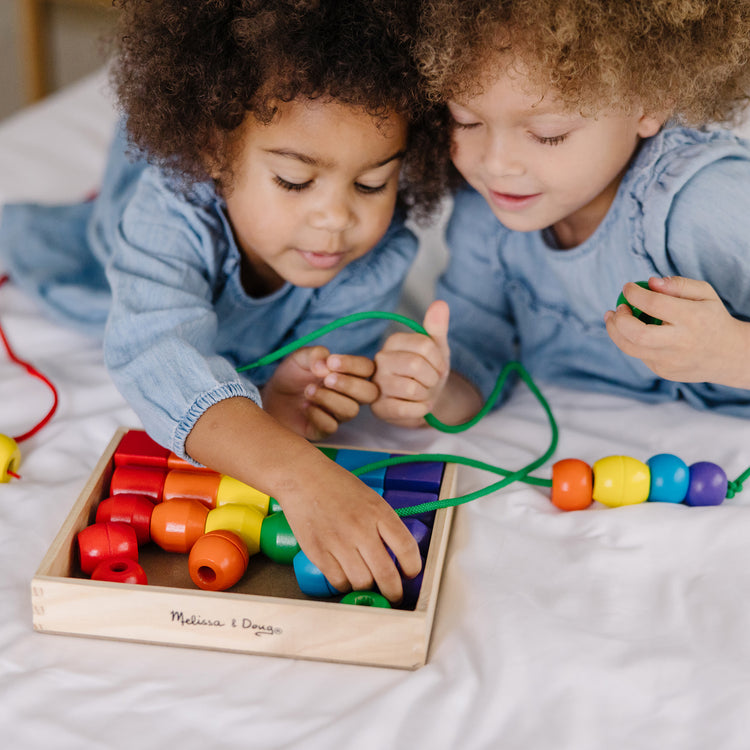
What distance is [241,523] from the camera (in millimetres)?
801

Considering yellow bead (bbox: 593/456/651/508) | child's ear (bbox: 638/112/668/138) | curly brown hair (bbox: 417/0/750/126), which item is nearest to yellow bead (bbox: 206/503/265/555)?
yellow bead (bbox: 593/456/651/508)

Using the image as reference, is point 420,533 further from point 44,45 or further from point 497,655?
point 44,45

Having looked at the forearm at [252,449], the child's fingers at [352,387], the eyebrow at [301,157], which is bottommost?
the child's fingers at [352,387]

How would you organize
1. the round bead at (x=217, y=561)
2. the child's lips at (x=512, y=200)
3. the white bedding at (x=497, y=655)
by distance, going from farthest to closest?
the child's lips at (x=512, y=200)
the round bead at (x=217, y=561)
the white bedding at (x=497, y=655)

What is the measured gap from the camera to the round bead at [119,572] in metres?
0.73

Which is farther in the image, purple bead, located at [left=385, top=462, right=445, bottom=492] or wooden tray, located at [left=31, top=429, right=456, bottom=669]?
purple bead, located at [left=385, top=462, right=445, bottom=492]

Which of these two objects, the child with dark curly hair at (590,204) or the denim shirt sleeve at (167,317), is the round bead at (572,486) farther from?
the denim shirt sleeve at (167,317)

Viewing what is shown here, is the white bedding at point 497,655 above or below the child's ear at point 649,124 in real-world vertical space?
below

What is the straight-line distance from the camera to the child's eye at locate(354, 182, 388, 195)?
0.93m

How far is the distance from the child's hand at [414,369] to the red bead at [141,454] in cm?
24

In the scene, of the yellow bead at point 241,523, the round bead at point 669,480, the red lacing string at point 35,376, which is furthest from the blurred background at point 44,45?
the round bead at point 669,480

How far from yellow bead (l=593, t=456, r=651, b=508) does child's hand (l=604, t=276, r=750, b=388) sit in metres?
0.10

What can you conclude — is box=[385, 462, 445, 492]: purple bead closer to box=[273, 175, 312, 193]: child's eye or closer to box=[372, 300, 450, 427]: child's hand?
box=[372, 300, 450, 427]: child's hand

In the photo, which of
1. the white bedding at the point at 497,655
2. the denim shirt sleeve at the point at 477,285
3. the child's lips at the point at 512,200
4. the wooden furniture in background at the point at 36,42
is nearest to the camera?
the white bedding at the point at 497,655
